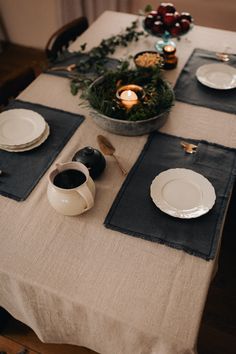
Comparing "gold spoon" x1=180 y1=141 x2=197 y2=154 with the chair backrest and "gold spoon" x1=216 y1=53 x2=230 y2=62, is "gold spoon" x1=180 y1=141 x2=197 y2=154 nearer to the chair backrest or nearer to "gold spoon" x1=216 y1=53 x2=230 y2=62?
"gold spoon" x1=216 y1=53 x2=230 y2=62

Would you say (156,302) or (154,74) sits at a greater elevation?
(154,74)

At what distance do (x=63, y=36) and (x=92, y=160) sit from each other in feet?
2.89

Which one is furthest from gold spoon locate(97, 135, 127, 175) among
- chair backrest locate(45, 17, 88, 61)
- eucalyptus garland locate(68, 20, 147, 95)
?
chair backrest locate(45, 17, 88, 61)

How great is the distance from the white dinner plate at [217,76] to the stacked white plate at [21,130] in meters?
0.57

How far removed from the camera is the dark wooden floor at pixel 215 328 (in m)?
1.21

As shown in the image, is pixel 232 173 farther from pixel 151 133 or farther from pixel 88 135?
pixel 88 135

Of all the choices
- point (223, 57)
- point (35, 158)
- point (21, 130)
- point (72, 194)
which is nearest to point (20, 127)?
point (21, 130)

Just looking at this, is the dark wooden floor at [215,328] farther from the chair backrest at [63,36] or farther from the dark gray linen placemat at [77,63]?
the chair backrest at [63,36]

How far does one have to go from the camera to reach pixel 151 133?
3.45 ft

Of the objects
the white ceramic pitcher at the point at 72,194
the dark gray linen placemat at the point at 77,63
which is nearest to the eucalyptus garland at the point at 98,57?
the dark gray linen placemat at the point at 77,63

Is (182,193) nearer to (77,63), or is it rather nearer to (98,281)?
(98,281)

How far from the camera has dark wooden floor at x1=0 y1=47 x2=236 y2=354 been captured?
47.5 inches

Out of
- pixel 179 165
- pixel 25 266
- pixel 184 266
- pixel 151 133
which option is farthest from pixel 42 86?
pixel 184 266

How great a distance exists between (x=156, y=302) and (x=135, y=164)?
388 mm
